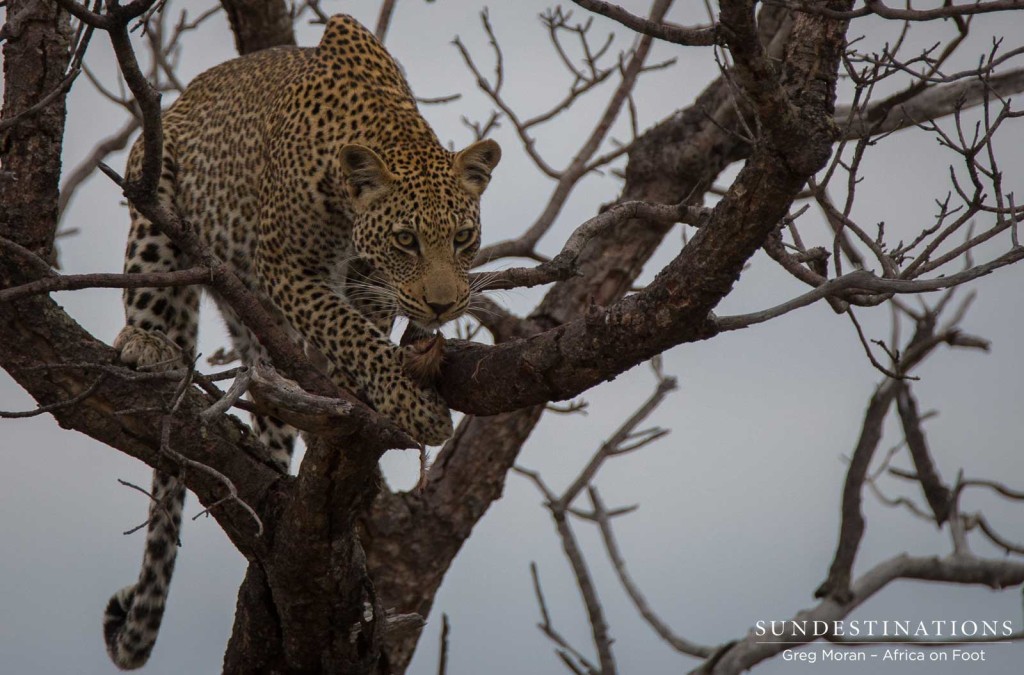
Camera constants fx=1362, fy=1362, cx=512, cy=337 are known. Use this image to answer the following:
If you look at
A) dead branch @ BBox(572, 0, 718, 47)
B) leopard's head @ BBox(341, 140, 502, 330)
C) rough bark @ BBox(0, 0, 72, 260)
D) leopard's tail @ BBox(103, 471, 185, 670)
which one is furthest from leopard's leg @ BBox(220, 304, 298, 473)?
dead branch @ BBox(572, 0, 718, 47)

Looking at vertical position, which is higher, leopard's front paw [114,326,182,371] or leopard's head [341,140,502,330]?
leopard's head [341,140,502,330]

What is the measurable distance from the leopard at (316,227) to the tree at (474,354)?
585mm

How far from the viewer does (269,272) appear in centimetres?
832

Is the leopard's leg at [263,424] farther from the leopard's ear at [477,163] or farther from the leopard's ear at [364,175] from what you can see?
the leopard's ear at [477,163]

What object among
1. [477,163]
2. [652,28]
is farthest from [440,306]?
[652,28]

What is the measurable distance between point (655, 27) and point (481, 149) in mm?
3462

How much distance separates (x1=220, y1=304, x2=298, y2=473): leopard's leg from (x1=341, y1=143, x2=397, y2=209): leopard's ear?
4.82 feet

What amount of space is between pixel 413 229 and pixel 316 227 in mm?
835

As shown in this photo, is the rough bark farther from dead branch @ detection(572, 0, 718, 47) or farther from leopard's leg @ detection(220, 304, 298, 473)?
dead branch @ detection(572, 0, 718, 47)

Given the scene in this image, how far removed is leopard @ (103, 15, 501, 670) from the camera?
7.65 m

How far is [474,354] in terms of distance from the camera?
6.66 metres

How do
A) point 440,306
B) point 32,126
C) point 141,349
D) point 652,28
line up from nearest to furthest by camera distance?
point 652,28
point 32,126
point 440,306
point 141,349

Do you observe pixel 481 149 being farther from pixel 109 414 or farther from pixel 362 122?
pixel 109 414

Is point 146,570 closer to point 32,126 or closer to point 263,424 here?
point 263,424
